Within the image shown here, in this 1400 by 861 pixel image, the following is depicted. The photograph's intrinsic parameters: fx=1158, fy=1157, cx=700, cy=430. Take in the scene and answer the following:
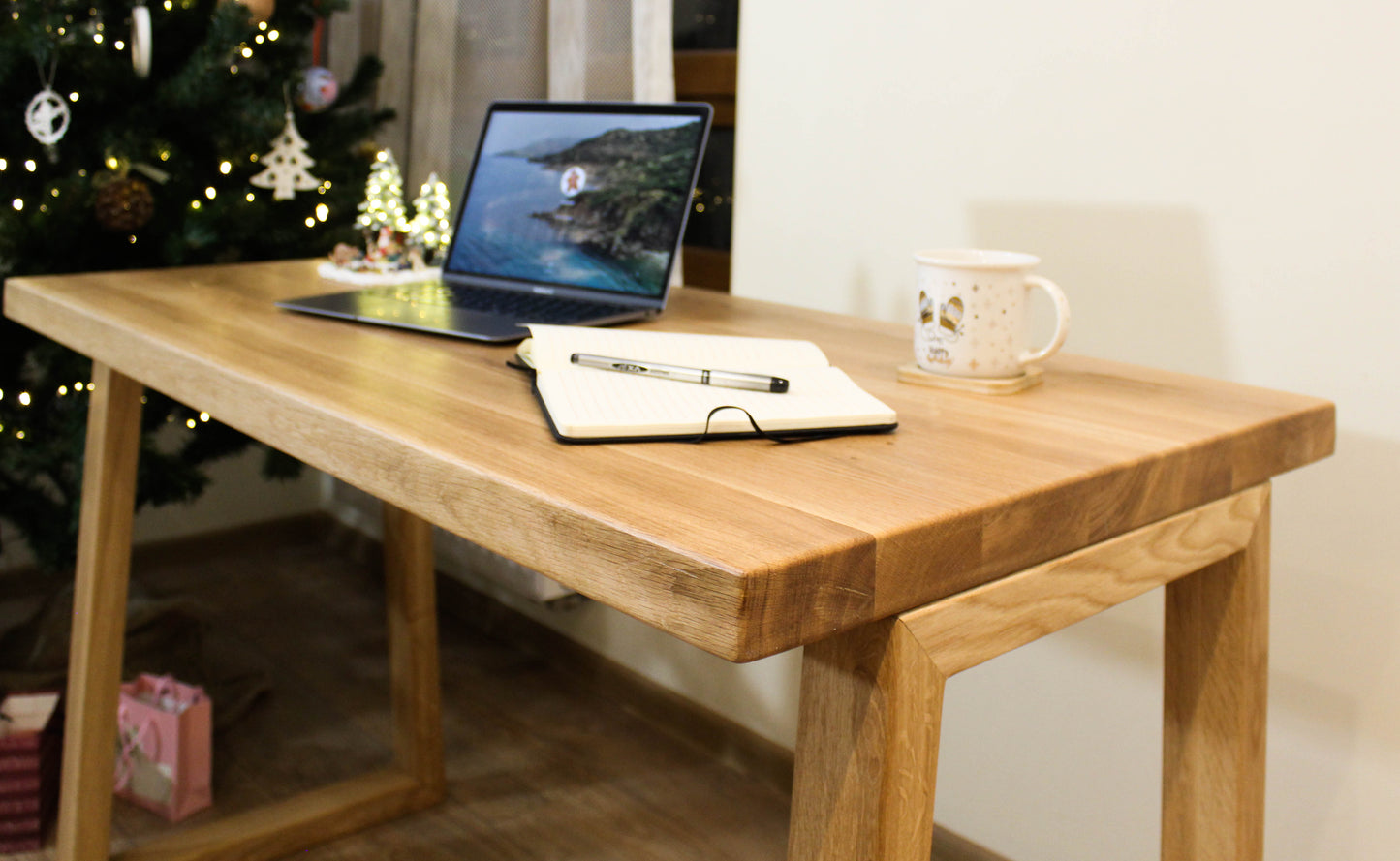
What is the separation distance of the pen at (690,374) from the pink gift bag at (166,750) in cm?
94

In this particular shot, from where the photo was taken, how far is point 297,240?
158 centimetres

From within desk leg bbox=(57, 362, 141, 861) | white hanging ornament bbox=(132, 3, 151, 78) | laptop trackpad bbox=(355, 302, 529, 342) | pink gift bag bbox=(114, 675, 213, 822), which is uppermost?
white hanging ornament bbox=(132, 3, 151, 78)

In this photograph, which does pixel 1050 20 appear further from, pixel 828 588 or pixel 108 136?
pixel 108 136

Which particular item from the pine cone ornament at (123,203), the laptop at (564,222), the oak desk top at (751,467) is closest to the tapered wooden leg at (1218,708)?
the oak desk top at (751,467)

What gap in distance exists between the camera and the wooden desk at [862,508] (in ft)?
1.57

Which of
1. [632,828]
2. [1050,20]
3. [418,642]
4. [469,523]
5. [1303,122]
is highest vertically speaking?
[1050,20]

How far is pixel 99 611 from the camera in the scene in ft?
3.71

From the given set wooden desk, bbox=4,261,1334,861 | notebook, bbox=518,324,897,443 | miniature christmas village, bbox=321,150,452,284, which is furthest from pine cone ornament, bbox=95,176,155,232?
notebook, bbox=518,324,897,443

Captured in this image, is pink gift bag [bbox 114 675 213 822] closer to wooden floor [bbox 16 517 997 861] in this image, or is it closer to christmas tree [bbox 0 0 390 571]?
wooden floor [bbox 16 517 997 861]

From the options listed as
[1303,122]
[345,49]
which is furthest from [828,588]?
[345,49]

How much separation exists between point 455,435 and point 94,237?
3.66 feet

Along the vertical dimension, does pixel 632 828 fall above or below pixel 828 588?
below

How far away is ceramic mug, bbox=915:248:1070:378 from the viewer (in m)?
0.76

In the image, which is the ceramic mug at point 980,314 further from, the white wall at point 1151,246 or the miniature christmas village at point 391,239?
the miniature christmas village at point 391,239
